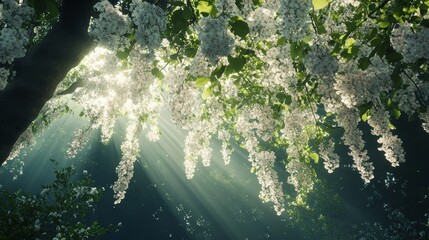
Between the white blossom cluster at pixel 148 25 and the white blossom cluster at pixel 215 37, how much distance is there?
0.48m

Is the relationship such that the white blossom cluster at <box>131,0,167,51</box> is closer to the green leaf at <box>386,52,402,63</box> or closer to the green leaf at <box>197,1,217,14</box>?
the green leaf at <box>197,1,217,14</box>

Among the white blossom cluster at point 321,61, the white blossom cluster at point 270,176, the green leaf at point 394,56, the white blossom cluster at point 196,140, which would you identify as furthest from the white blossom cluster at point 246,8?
the white blossom cluster at point 270,176

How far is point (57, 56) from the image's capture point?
16.5 feet

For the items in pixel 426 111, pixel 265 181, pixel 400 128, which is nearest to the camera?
pixel 426 111

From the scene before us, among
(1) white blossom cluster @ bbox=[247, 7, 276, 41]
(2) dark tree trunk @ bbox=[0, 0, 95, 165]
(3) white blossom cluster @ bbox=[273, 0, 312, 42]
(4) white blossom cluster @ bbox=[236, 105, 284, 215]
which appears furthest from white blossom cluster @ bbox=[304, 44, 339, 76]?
(4) white blossom cluster @ bbox=[236, 105, 284, 215]

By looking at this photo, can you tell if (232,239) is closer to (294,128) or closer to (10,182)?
(10,182)

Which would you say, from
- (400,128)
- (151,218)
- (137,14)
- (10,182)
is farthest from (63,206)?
(10,182)

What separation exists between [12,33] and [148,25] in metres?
1.45

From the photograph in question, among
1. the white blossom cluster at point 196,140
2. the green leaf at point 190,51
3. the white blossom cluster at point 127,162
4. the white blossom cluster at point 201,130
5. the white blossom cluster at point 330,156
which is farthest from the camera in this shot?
the white blossom cluster at point 196,140

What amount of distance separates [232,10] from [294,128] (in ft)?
15.8

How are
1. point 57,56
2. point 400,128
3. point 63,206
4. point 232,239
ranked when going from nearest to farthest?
point 57,56, point 63,206, point 400,128, point 232,239

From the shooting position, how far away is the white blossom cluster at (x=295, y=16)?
10.9 ft

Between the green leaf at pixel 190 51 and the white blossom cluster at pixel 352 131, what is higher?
the green leaf at pixel 190 51

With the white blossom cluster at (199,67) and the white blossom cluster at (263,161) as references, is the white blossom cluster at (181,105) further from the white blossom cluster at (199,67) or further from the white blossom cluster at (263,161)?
the white blossom cluster at (263,161)
